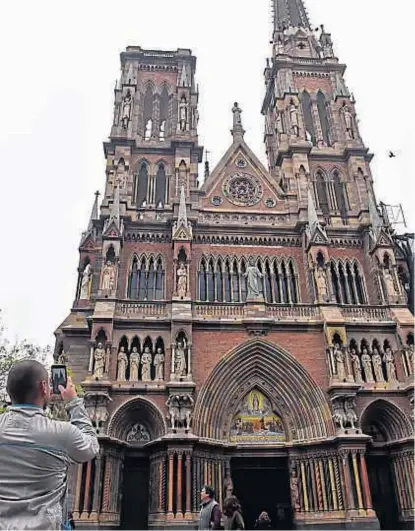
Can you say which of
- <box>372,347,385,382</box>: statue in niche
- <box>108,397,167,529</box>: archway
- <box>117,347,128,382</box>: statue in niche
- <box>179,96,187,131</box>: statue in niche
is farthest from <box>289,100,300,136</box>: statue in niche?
<box>108,397,167,529</box>: archway

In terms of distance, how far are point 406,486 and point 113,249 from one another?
1564 centimetres

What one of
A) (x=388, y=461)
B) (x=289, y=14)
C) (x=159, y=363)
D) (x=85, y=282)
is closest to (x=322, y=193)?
(x=159, y=363)

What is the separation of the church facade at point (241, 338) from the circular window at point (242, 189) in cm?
9

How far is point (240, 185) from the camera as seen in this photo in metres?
25.1

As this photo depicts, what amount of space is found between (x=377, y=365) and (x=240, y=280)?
7.16m

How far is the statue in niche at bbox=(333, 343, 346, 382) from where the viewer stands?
18.5 m

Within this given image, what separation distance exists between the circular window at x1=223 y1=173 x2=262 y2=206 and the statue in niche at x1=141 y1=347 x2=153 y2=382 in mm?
9680

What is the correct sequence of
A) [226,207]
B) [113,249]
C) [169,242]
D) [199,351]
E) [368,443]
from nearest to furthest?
[368,443], [199,351], [113,249], [169,242], [226,207]

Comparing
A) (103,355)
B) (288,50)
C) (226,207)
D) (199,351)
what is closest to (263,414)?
(199,351)

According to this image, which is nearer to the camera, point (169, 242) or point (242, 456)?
point (242, 456)

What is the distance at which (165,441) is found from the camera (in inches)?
656

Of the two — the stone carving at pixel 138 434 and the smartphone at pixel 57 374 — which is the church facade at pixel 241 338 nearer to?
the stone carving at pixel 138 434

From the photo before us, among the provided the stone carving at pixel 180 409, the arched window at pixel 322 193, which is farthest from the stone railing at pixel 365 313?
the stone carving at pixel 180 409

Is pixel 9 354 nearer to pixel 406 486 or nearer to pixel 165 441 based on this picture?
pixel 165 441
